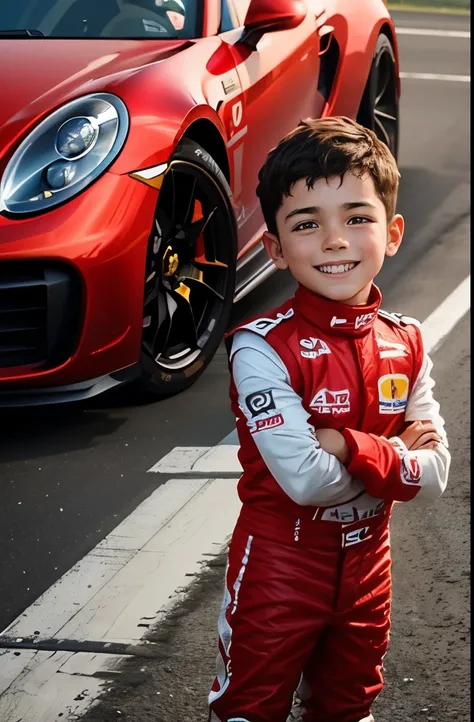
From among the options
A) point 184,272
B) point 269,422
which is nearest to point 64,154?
point 184,272

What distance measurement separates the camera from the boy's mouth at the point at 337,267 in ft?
8.75

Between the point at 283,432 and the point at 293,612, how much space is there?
1.08 feet

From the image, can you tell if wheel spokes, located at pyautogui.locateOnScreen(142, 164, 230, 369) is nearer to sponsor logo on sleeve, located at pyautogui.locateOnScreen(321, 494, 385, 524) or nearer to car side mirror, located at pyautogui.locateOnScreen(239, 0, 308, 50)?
car side mirror, located at pyautogui.locateOnScreen(239, 0, 308, 50)

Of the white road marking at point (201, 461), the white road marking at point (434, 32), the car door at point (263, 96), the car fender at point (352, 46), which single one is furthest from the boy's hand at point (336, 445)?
the white road marking at point (434, 32)

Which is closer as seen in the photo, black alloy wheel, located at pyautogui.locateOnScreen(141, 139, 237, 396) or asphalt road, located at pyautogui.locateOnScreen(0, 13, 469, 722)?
asphalt road, located at pyautogui.locateOnScreen(0, 13, 469, 722)

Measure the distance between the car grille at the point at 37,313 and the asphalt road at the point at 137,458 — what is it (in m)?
0.31

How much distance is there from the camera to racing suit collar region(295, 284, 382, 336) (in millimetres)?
2686

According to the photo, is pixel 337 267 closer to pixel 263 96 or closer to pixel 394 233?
pixel 394 233

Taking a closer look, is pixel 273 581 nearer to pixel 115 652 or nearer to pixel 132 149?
pixel 115 652

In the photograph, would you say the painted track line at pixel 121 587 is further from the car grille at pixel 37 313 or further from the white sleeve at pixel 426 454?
the white sleeve at pixel 426 454

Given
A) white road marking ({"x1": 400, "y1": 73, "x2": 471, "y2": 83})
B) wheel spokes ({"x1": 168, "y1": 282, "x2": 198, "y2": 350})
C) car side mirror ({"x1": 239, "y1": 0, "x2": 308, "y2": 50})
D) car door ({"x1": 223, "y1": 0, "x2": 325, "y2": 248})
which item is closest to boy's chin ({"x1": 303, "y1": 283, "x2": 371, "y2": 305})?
wheel spokes ({"x1": 168, "y1": 282, "x2": 198, "y2": 350})

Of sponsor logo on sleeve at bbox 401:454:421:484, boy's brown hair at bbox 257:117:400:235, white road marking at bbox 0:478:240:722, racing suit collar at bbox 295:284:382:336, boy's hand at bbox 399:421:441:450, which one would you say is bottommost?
white road marking at bbox 0:478:240:722

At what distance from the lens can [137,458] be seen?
4.74m

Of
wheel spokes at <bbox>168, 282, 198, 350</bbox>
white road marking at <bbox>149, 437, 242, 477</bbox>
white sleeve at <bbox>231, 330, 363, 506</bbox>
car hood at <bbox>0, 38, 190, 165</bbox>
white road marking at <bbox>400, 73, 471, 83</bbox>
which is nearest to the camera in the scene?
white sleeve at <bbox>231, 330, 363, 506</bbox>
